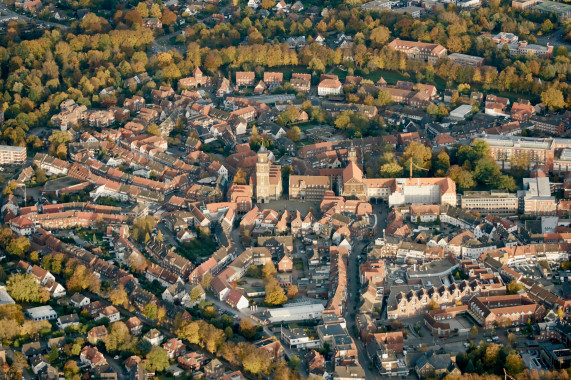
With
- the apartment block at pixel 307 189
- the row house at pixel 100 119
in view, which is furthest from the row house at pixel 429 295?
Result: the row house at pixel 100 119

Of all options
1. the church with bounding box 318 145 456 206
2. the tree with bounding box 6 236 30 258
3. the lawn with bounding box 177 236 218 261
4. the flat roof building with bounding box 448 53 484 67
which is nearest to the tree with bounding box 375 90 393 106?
the flat roof building with bounding box 448 53 484 67

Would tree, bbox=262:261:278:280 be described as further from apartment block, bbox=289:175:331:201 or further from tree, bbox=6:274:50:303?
tree, bbox=6:274:50:303

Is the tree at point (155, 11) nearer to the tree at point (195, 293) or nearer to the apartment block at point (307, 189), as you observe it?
the apartment block at point (307, 189)

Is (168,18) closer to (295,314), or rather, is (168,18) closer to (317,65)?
(317,65)

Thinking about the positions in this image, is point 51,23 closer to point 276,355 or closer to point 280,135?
point 280,135

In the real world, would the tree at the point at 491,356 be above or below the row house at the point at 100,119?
above

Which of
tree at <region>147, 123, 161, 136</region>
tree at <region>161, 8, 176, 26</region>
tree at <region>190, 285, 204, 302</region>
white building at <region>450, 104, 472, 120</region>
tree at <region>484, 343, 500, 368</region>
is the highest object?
tree at <region>484, 343, 500, 368</region>

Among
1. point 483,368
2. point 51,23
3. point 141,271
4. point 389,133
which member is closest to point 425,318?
point 483,368

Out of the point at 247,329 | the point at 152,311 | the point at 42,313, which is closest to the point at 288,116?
the point at 152,311
